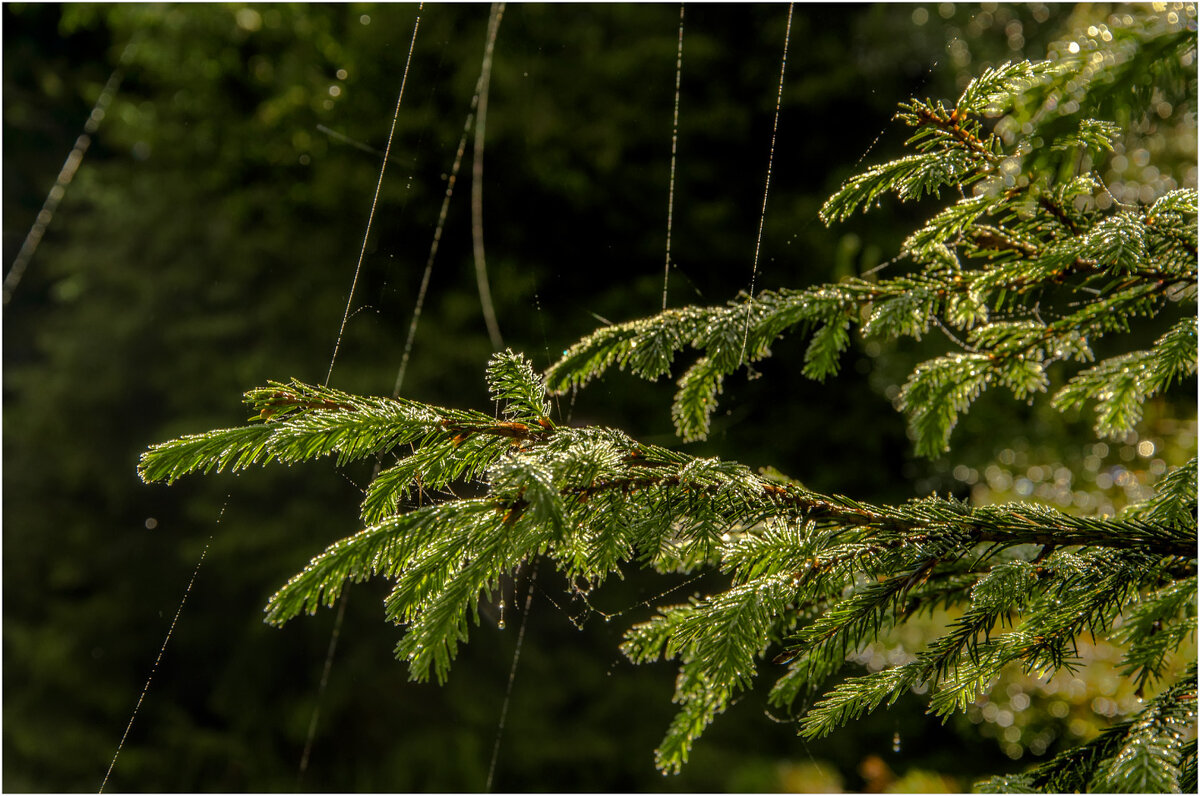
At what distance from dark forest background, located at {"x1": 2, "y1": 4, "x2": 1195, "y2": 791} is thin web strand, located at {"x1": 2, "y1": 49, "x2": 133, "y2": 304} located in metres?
0.98

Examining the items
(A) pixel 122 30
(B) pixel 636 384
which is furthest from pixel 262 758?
(A) pixel 122 30

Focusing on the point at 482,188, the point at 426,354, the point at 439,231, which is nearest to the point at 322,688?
the point at 426,354

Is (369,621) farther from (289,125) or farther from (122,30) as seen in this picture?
(122,30)

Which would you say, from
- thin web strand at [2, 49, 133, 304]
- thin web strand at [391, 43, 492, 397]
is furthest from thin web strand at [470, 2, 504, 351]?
thin web strand at [2, 49, 133, 304]

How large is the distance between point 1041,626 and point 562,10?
460 centimetres

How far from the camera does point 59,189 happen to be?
5.91 meters

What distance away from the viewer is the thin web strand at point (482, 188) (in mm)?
4016

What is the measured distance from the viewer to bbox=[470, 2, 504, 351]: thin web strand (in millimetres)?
4016

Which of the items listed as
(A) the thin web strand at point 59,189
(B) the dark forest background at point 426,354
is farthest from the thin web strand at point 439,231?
(A) the thin web strand at point 59,189

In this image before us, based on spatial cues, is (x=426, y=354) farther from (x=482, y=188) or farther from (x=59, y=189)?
(x=59, y=189)

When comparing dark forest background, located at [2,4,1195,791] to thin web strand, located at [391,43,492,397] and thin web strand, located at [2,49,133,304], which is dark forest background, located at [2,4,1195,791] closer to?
thin web strand, located at [391,43,492,397]

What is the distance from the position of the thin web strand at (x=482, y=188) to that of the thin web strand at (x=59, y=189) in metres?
3.60

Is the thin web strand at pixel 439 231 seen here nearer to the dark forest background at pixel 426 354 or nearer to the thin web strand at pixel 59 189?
the dark forest background at pixel 426 354

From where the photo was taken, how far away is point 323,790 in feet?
15.0
